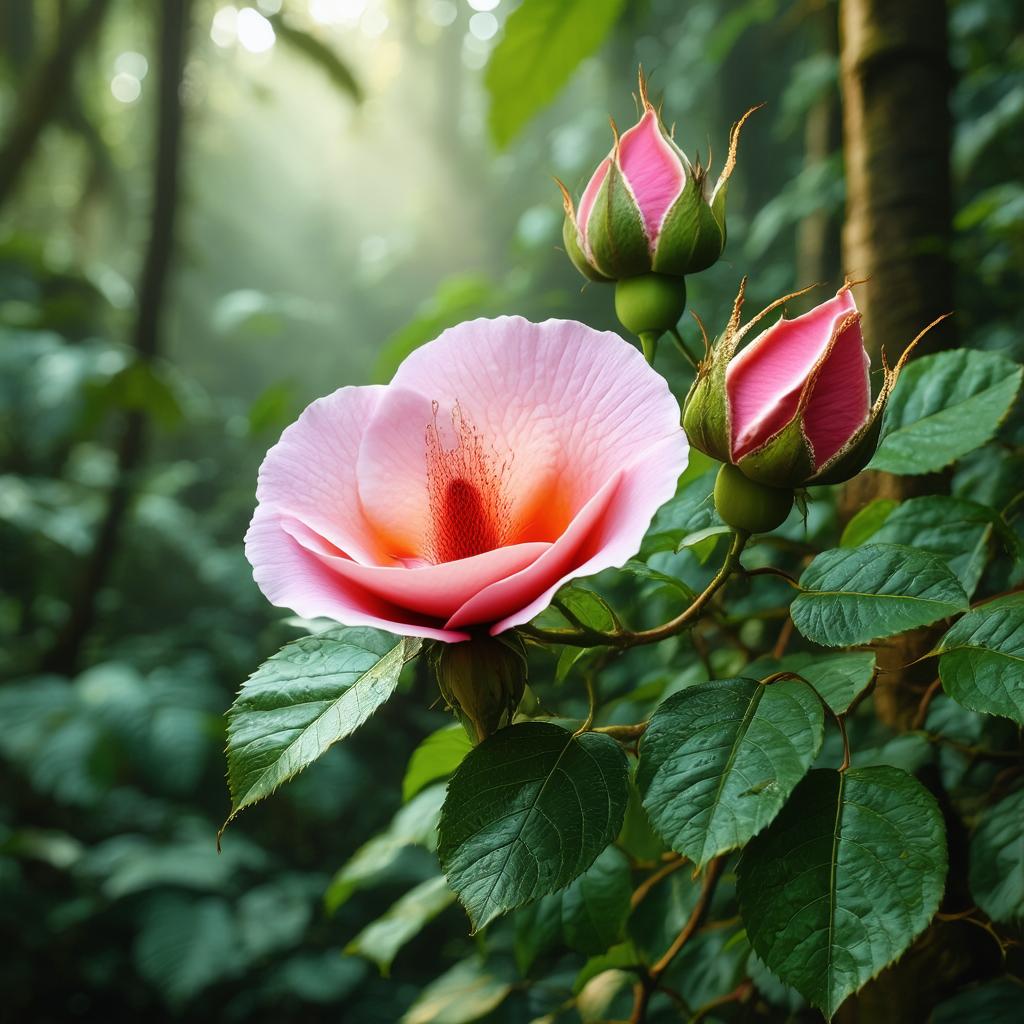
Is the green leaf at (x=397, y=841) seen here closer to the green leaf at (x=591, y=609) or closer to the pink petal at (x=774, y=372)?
the green leaf at (x=591, y=609)

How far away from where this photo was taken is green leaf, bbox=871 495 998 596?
446 mm

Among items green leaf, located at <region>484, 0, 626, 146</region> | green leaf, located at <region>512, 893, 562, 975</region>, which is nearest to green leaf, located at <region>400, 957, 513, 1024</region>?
green leaf, located at <region>512, 893, 562, 975</region>

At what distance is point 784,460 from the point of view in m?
0.31

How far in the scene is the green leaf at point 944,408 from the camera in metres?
0.43

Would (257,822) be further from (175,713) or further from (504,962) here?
(504,962)

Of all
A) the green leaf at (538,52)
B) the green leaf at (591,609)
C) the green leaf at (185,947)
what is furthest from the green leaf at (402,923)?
the green leaf at (185,947)

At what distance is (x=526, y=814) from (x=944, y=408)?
312 mm

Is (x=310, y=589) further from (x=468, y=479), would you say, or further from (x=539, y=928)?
(x=539, y=928)

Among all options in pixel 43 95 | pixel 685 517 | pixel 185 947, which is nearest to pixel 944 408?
pixel 685 517

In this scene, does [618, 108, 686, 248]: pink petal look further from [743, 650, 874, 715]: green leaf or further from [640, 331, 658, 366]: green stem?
[743, 650, 874, 715]: green leaf

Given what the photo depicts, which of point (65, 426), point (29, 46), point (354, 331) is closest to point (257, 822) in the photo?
point (65, 426)

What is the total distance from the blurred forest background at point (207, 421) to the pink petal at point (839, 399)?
29cm

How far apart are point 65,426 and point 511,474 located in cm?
161

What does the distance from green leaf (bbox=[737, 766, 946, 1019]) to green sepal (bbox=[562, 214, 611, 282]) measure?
241 millimetres
